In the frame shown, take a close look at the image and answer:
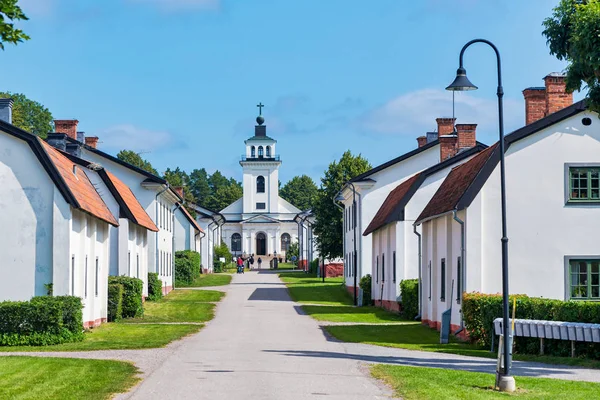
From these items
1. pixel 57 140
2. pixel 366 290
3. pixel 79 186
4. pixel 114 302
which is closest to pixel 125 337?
pixel 79 186

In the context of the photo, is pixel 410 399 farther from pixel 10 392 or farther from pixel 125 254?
pixel 125 254

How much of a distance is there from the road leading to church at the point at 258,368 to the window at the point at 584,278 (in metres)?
6.41

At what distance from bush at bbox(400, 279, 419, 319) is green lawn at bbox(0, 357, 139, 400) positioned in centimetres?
1569

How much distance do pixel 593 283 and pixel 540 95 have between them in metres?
5.90

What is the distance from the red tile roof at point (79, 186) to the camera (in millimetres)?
25578

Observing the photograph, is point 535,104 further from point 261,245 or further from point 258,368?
point 261,245

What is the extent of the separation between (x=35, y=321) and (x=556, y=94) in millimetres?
14738

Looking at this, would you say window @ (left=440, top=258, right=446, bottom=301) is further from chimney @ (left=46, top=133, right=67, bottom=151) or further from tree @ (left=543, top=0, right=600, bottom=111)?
chimney @ (left=46, top=133, right=67, bottom=151)

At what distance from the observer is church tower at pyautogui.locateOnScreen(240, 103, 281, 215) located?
398ft

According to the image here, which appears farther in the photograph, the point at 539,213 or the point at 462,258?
the point at 539,213

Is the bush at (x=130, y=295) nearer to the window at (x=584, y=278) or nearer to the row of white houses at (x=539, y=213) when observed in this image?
the row of white houses at (x=539, y=213)

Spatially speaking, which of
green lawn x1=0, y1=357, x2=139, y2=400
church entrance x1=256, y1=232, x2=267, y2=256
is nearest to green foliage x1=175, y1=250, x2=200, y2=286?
green lawn x1=0, y1=357, x2=139, y2=400

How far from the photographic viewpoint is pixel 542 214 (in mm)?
25984

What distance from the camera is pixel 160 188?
46406mm
